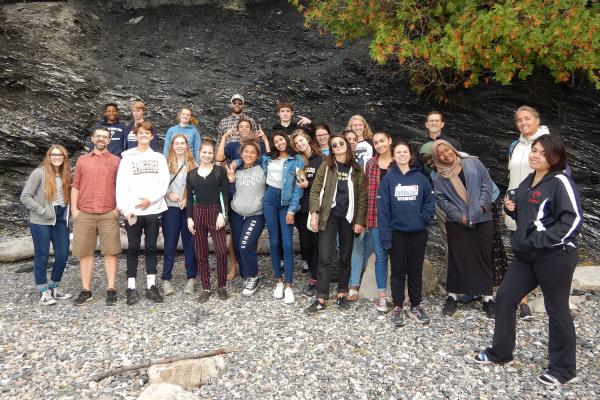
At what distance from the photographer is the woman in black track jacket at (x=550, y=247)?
3.84 metres

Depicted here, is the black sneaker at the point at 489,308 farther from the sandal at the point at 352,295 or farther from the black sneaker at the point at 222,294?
the black sneaker at the point at 222,294

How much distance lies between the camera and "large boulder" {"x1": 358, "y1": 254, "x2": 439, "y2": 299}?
20.4ft

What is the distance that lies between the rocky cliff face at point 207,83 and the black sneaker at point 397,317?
545 centimetres

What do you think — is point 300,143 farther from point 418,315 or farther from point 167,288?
point 167,288

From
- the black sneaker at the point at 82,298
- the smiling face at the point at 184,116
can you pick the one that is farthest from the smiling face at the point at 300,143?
→ the black sneaker at the point at 82,298

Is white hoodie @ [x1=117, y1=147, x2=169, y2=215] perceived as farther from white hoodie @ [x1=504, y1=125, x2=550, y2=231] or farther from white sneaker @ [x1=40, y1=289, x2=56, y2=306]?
white hoodie @ [x1=504, y1=125, x2=550, y2=231]

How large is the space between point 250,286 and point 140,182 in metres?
2.26

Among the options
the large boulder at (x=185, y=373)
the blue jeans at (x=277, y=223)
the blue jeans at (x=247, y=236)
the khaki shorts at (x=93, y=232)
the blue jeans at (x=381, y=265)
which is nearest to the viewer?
the large boulder at (x=185, y=373)

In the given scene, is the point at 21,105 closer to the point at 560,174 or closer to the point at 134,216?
the point at 134,216

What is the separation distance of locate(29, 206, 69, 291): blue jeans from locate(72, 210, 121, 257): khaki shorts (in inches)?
17.7

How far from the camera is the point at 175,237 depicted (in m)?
6.51

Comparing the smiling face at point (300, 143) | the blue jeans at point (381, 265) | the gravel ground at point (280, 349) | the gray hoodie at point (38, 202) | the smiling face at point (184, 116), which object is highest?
the smiling face at point (184, 116)

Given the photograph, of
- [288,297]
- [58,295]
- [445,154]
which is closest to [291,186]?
[288,297]

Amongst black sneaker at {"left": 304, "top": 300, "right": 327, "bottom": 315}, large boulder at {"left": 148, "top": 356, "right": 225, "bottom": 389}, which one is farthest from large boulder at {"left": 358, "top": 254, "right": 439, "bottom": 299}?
large boulder at {"left": 148, "top": 356, "right": 225, "bottom": 389}
